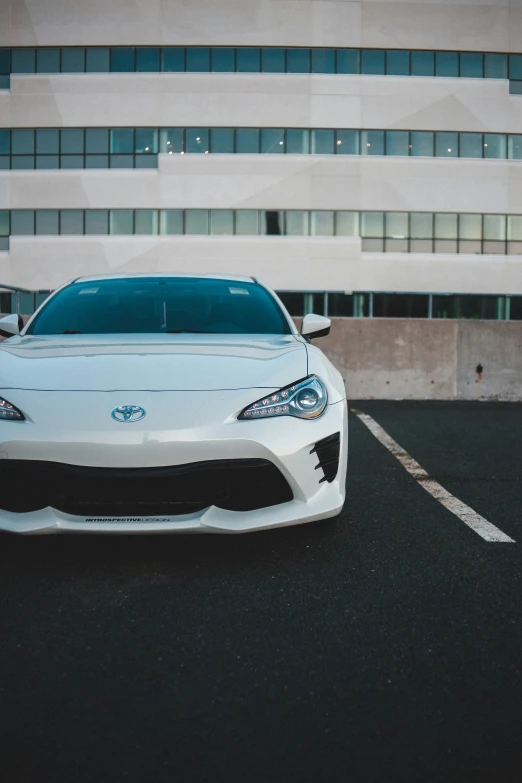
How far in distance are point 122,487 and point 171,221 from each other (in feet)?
110

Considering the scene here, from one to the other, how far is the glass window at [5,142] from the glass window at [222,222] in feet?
36.9

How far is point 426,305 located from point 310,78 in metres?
13.0

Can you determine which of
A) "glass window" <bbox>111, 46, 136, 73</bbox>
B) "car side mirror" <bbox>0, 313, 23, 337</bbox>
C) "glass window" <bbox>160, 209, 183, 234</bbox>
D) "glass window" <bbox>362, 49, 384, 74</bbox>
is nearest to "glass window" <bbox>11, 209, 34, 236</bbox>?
"glass window" <bbox>160, 209, 183, 234</bbox>

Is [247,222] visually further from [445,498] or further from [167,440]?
[167,440]

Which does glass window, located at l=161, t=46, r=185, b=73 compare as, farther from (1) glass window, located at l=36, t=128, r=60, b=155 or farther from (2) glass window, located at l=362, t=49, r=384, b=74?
(2) glass window, located at l=362, t=49, r=384, b=74

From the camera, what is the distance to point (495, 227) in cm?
3541

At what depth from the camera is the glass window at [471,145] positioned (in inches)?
1382

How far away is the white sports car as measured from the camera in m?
2.69

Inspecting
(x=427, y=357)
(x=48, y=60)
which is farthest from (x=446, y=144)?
(x=427, y=357)

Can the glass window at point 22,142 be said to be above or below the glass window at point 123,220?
above

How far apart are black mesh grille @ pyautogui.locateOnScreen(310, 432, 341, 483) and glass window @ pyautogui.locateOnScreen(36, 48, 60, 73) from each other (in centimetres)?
3723

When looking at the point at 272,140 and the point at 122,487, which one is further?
the point at 272,140

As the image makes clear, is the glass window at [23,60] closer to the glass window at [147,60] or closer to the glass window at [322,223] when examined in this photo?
the glass window at [147,60]

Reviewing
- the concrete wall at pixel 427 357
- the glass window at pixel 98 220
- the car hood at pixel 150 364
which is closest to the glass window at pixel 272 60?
the glass window at pixel 98 220
